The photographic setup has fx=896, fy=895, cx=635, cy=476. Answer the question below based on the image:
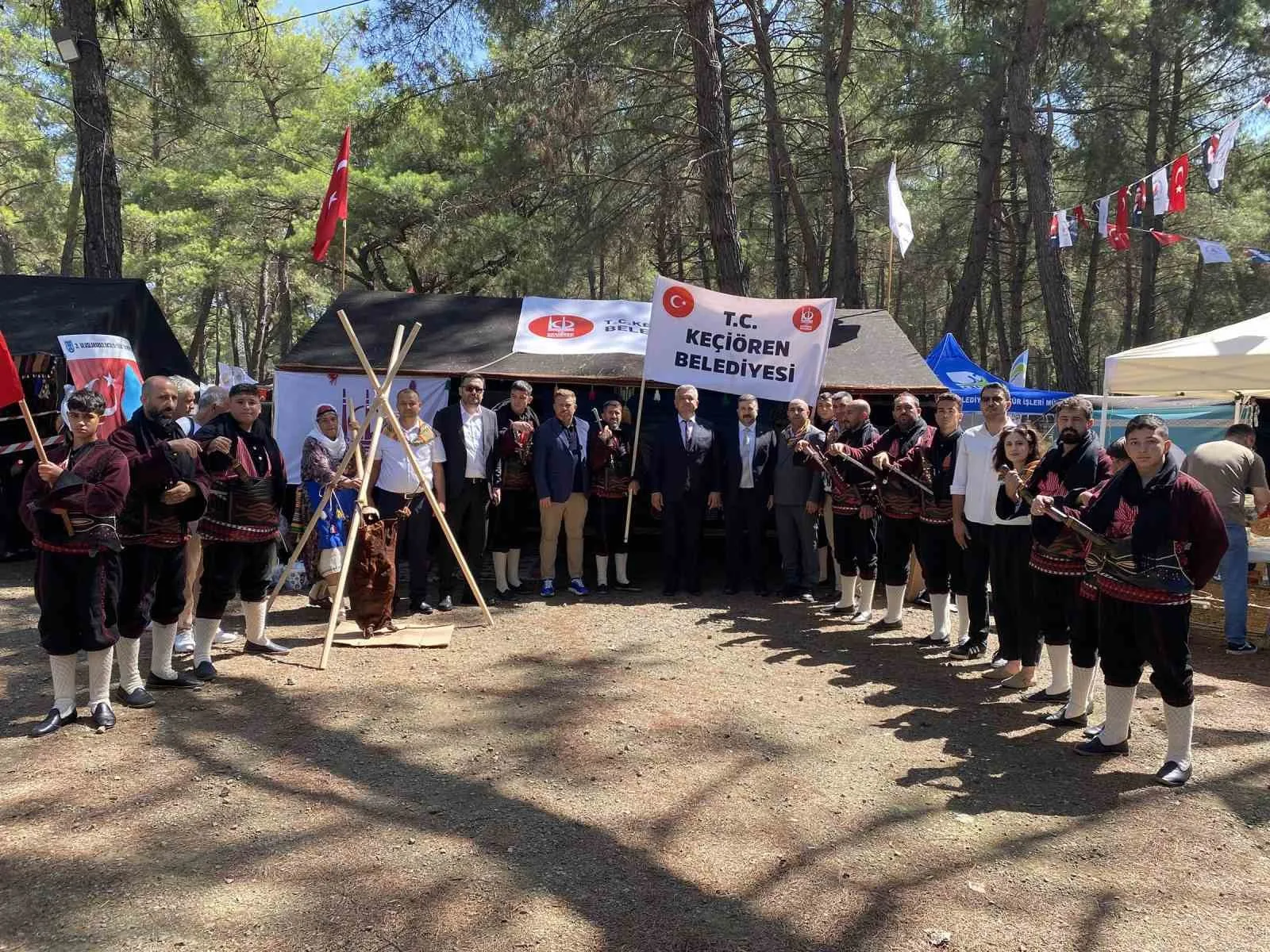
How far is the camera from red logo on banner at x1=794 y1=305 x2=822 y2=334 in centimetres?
824

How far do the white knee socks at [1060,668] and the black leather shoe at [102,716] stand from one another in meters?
5.21

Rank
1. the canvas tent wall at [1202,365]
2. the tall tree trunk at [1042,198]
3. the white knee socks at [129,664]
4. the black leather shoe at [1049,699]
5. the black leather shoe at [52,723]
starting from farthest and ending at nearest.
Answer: the tall tree trunk at [1042,198]
the canvas tent wall at [1202,365]
the black leather shoe at [1049,699]
the white knee socks at [129,664]
the black leather shoe at [52,723]

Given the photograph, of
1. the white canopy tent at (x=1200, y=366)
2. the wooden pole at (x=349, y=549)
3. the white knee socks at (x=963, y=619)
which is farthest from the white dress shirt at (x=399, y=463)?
the white canopy tent at (x=1200, y=366)

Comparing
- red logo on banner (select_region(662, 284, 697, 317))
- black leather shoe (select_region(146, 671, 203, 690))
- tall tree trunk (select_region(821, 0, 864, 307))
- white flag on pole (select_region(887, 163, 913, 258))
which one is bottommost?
black leather shoe (select_region(146, 671, 203, 690))

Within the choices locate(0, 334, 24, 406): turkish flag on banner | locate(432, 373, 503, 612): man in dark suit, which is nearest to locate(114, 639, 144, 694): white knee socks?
locate(0, 334, 24, 406): turkish flag on banner

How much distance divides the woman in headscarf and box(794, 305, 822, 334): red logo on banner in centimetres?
415

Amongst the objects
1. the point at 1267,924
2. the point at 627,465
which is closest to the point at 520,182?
the point at 627,465

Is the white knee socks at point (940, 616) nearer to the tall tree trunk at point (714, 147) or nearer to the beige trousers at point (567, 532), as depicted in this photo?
the beige trousers at point (567, 532)

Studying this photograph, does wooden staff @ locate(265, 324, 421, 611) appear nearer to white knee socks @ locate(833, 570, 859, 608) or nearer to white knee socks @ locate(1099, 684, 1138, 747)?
white knee socks @ locate(833, 570, 859, 608)

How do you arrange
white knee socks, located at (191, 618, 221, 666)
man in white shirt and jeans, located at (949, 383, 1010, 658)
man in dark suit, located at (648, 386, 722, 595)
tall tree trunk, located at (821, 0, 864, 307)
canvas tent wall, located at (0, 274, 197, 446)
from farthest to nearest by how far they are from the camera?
tall tree trunk, located at (821, 0, 864, 307)
canvas tent wall, located at (0, 274, 197, 446)
man in dark suit, located at (648, 386, 722, 595)
man in white shirt and jeans, located at (949, 383, 1010, 658)
white knee socks, located at (191, 618, 221, 666)

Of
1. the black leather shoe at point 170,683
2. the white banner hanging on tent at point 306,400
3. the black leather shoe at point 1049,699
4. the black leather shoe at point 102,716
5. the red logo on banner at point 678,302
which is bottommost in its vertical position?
the black leather shoe at point 1049,699

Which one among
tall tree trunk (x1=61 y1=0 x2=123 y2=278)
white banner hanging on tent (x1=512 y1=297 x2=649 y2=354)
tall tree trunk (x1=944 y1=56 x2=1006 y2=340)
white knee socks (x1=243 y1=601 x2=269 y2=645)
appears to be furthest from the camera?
tall tree trunk (x1=944 y1=56 x2=1006 y2=340)

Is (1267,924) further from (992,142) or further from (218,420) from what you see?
(992,142)

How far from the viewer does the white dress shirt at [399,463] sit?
7.12 metres
